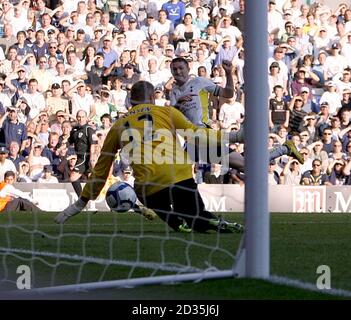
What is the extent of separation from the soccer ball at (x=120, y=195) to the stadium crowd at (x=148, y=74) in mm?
2364

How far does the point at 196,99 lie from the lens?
16.0 metres

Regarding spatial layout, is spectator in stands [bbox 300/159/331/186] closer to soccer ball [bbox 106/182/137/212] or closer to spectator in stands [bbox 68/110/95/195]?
spectator in stands [bbox 68/110/95/195]

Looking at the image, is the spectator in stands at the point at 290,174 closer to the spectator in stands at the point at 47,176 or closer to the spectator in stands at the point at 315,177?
the spectator in stands at the point at 315,177

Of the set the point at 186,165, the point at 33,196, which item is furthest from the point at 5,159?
the point at 186,165

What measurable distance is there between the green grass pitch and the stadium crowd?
3.62 m

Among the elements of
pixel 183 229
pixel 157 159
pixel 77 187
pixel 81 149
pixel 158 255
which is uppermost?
pixel 81 149

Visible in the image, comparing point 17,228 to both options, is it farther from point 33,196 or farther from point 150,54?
point 150,54

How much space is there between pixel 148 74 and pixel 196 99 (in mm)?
4962

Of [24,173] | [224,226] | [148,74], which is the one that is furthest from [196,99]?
[148,74]

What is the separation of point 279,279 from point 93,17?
1614 centimetres

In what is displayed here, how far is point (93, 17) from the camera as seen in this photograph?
23.7 metres

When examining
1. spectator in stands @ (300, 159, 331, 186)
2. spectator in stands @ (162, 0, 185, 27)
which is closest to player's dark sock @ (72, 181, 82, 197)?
spectator in stands @ (300, 159, 331, 186)

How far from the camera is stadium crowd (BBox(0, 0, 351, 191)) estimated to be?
18.9 metres

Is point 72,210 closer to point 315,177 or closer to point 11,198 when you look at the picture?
point 11,198
